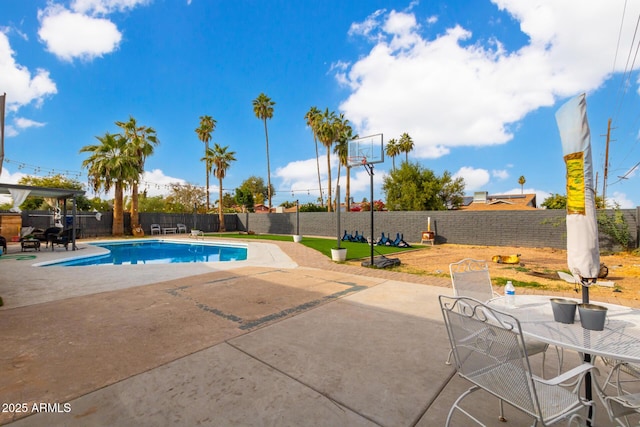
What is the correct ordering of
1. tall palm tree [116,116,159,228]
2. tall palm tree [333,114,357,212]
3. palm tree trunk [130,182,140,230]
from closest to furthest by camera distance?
tall palm tree [116,116,159,228], palm tree trunk [130,182,140,230], tall palm tree [333,114,357,212]

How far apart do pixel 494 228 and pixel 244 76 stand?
1651cm

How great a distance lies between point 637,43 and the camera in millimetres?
7719

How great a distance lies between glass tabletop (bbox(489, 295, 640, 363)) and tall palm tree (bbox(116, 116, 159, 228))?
1978 centimetres

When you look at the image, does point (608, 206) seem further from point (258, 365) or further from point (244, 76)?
point (244, 76)

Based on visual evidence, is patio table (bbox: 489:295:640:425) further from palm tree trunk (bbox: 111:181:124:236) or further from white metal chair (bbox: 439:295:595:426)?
palm tree trunk (bbox: 111:181:124:236)

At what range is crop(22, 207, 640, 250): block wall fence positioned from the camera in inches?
467

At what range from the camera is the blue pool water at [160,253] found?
10953 mm

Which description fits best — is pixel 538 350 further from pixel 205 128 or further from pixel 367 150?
pixel 205 128

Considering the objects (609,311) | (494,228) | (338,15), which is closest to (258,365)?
(609,311)

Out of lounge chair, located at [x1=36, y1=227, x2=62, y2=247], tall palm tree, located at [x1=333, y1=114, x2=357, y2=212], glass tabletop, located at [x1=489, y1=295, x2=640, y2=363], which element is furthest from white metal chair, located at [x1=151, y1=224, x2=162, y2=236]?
glass tabletop, located at [x1=489, y1=295, x2=640, y2=363]

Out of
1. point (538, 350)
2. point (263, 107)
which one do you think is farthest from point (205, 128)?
point (538, 350)

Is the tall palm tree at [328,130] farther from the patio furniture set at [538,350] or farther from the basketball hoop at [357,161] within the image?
the patio furniture set at [538,350]

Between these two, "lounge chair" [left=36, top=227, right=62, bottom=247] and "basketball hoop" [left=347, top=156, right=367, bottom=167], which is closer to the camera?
"basketball hoop" [left=347, top=156, right=367, bottom=167]

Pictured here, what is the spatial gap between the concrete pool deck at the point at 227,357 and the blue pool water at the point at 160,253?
20.2ft
